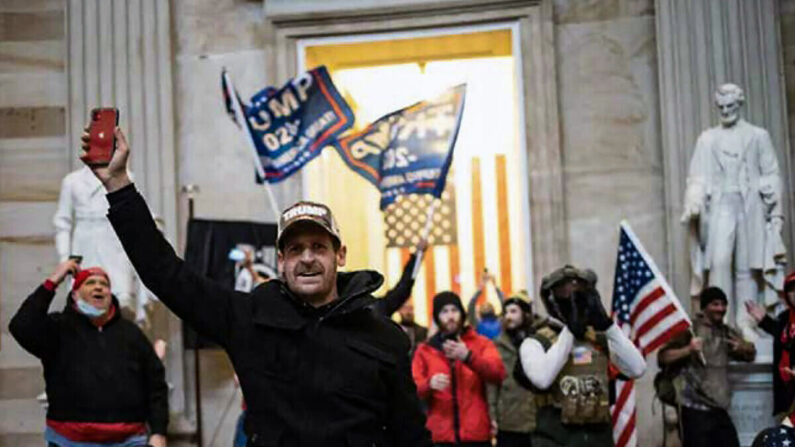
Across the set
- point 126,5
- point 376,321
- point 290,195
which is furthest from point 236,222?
point 376,321

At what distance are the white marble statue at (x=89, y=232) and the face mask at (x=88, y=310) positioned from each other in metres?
3.21

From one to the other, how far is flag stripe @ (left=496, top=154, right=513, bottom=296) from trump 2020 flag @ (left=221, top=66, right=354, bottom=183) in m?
7.11

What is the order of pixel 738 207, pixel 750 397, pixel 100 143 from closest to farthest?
pixel 100 143, pixel 750 397, pixel 738 207

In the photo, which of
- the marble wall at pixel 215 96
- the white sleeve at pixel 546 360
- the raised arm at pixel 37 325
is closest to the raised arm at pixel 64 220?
the marble wall at pixel 215 96

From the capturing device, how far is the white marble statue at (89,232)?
11.0 metres

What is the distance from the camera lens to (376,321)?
374cm

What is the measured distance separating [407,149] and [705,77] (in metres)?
2.94

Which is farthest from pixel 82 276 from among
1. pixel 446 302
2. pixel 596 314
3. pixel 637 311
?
pixel 637 311

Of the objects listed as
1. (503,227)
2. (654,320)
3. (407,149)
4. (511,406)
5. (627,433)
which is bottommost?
(627,433)

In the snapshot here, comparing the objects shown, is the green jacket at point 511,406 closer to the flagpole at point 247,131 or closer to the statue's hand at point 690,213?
the statue's hand at point 690,213

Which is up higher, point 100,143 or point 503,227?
point 503,227

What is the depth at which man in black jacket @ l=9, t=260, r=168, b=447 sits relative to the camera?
7562 millimetres

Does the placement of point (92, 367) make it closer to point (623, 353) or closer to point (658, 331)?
point (623, 353)

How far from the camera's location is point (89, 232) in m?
11.0
